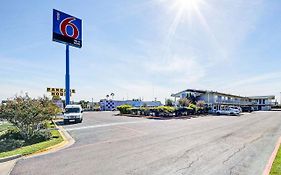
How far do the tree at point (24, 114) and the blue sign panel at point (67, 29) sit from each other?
16.4 m

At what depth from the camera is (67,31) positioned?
29688 mm

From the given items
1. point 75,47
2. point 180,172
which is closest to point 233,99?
point 75,47

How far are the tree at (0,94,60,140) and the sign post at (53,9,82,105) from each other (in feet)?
52.7

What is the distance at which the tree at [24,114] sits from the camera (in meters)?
12.8

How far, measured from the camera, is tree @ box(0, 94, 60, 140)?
1280cm

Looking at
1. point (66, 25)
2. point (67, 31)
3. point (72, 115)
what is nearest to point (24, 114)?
point (72, 115)

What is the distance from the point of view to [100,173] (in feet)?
22.1

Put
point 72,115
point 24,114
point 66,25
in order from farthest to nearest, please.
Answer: point 66,25, point 72,115, point 24,114

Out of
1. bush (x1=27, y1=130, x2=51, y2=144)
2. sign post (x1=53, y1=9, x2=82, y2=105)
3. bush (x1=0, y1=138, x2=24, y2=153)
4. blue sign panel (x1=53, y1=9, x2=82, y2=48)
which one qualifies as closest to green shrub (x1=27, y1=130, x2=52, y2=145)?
bush (x1=27, y1=130, x2=51, y2=144)

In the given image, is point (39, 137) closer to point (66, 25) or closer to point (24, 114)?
point (24, 114)

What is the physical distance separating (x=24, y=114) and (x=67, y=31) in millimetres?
19229

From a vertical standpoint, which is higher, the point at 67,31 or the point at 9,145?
the point at 67,31

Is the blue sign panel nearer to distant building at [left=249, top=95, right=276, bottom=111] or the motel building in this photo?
the motel building

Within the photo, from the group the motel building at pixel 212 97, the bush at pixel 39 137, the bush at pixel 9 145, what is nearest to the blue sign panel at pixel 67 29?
the bush at pixel 39 137
